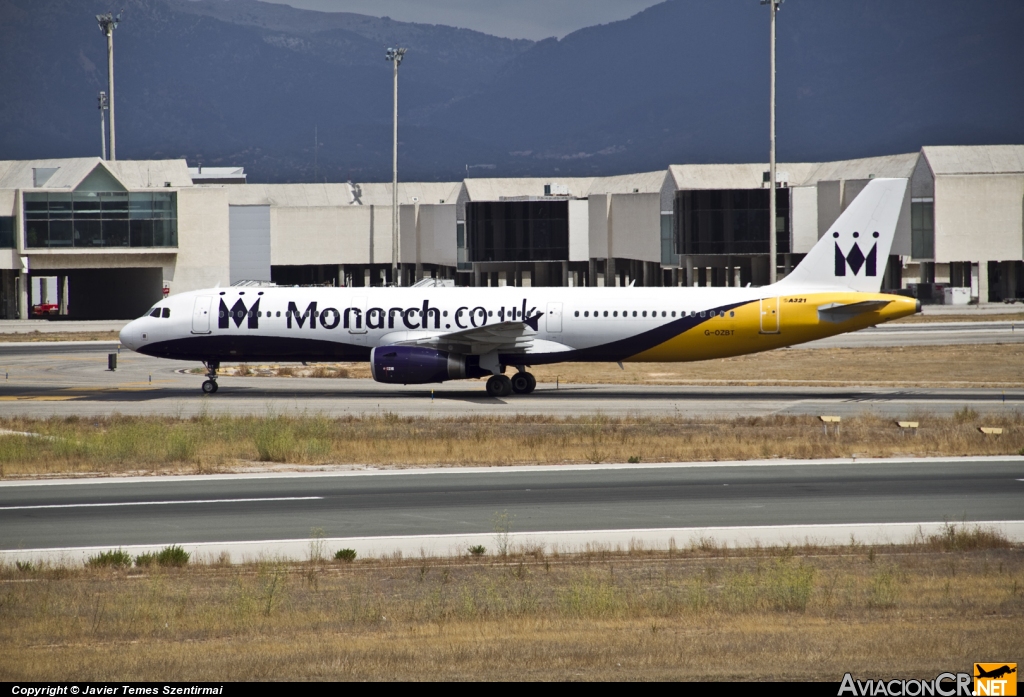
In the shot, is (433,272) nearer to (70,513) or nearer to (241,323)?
(241,323)

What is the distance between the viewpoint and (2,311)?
97000 mm

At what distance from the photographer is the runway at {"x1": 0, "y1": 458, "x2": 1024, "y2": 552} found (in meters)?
21.0

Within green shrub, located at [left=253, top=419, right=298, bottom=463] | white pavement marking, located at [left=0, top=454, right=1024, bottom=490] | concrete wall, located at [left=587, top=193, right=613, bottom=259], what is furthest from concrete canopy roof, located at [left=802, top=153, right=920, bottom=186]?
green shrub, located at [left=253, top=419, right=298, bottom=463]

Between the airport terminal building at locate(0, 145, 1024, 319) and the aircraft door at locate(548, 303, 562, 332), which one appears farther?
the airport terminal building at locate(0, 145, 1024, 319)

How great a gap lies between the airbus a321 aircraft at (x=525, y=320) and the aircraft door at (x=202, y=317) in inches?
2.0

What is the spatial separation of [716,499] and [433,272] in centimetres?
10413

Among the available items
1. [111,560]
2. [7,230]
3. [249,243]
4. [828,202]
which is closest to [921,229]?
[828,202]

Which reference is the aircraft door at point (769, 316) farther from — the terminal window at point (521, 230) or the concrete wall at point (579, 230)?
the concrete wall at point (579, 230)

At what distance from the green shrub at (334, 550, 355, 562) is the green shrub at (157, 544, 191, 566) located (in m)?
2.41

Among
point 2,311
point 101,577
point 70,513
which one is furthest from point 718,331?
point 2,311

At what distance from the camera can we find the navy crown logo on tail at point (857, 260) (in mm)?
41062

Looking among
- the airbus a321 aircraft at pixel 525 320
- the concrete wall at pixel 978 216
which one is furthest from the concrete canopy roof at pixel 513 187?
the airbus a321 aircraft at pixel 525 320

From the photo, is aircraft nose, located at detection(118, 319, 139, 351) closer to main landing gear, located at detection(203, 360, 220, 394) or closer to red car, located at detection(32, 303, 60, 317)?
main landing gear, located at detection(203, 360, 220, 394)

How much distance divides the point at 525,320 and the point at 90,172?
60554mm
